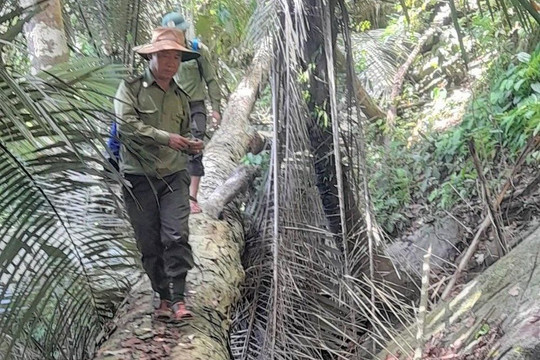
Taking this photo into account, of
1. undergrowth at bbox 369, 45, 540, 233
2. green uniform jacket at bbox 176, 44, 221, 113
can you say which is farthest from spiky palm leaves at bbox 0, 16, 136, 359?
undergrowth at bbox 369, 45, 540, 233

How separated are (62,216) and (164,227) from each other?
712mm

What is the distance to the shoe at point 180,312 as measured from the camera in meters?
3.44

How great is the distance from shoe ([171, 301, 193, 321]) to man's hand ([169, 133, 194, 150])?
902 mm

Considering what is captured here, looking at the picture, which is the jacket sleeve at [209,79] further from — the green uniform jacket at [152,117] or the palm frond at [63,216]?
the palm frond at [63,216]

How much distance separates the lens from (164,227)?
11.3ft

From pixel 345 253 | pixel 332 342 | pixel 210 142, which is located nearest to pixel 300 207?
pixel 345 253

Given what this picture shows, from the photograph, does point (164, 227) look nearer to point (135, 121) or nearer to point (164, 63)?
point (135, 121)

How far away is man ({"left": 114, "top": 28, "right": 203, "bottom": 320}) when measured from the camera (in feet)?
10.9

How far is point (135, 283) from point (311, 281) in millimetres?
1163

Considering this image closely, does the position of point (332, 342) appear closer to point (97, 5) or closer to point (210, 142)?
point (210, 142)

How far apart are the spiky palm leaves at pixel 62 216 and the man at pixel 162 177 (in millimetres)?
152

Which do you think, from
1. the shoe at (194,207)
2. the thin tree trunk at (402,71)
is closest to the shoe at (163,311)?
the shoe at (194,207)

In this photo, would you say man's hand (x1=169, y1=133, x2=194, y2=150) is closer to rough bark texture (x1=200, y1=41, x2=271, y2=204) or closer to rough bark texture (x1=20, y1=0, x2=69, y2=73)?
rough bark texture (x1=20, y1=0, x2=69, y2=73)

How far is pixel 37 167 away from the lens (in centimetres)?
252
